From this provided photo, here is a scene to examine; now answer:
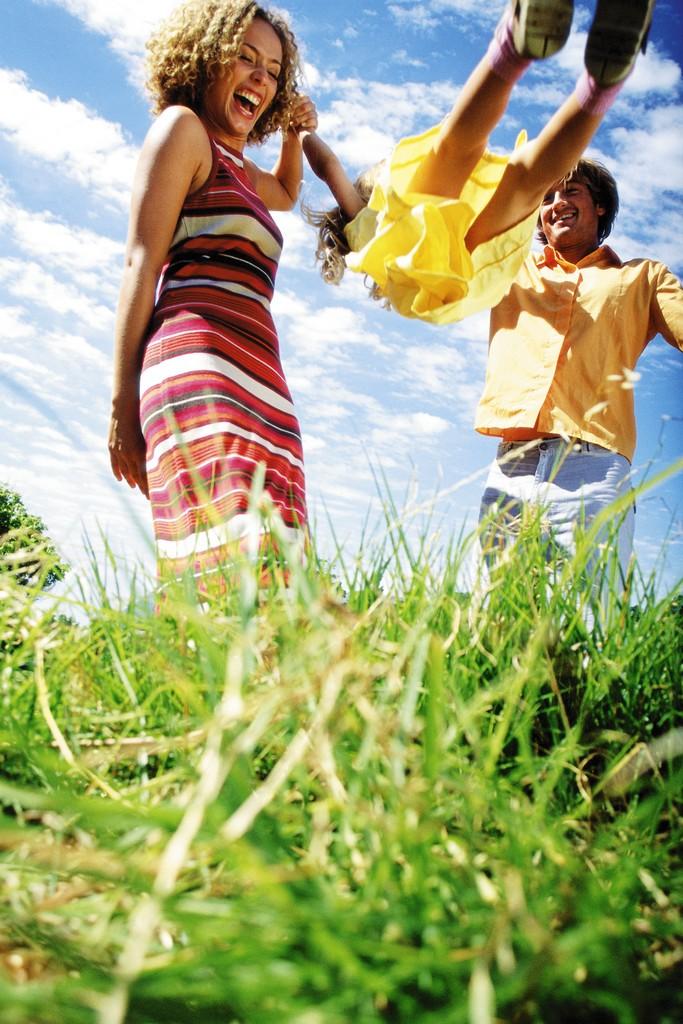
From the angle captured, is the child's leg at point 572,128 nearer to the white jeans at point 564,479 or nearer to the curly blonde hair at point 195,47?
the white jeans at point 564,479

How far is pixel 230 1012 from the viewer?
0.59 m

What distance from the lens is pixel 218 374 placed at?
2396mm

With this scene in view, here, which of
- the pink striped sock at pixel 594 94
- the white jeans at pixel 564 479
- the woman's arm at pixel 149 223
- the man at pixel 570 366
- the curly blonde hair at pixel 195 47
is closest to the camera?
the pink striped sock at pixel 594 94

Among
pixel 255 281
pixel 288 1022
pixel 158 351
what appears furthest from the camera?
pixel 255 281

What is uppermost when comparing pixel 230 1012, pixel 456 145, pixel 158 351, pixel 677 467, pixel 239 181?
pixel 239 181

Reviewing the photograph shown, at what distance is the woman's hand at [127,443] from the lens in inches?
106

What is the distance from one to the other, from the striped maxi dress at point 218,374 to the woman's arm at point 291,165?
785mm

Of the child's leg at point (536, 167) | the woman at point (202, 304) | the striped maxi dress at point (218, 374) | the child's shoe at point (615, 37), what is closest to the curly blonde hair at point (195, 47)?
the woman at point (202, 304)

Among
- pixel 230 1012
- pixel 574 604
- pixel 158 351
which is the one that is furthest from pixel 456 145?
pixel 230 1012

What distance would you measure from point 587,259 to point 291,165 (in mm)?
1590

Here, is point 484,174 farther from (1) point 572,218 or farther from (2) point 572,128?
(1) point 572,218

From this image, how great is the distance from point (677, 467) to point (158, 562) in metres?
0.81

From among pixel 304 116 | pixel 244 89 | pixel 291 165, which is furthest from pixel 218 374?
pixel 304 116

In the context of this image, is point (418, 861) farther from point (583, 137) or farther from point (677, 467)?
point (583, 137)
